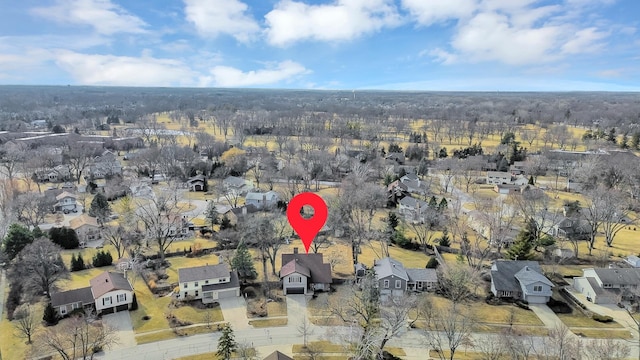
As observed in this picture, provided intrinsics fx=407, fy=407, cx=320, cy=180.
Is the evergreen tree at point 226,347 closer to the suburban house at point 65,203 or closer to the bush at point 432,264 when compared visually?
the bush at point 432,264

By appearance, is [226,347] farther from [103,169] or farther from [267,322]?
[103,169]

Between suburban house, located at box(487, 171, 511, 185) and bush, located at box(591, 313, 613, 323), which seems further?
suburban house, located at box(487, 171, 511, 185)

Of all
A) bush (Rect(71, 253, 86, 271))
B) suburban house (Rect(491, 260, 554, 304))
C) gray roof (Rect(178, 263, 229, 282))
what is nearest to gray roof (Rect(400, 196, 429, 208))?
suburban house (Rect(491, 260, 554, 304))

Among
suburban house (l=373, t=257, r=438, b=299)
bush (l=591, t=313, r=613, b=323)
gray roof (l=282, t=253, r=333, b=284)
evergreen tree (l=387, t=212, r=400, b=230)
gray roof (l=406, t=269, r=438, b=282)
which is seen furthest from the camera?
evergreen tree (l=387, t=212, r=400, b=230)

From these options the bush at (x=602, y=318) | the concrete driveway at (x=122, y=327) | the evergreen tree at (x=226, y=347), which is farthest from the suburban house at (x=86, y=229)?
the bush at (x=602, y=318)

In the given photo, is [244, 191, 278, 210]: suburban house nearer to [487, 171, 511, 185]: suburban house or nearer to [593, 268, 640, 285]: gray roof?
[593, 268, 640, 285]: gray roof

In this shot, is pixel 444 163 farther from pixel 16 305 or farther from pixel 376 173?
pixel 16 305

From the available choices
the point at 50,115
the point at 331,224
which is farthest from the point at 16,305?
the point at 50,115
